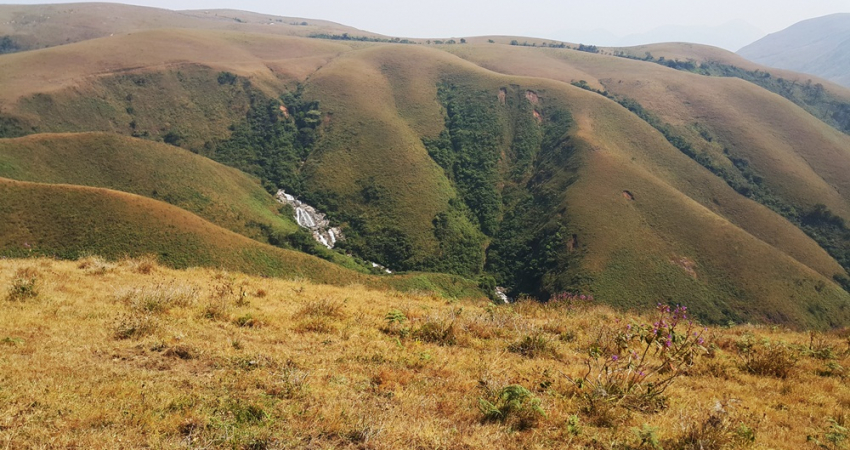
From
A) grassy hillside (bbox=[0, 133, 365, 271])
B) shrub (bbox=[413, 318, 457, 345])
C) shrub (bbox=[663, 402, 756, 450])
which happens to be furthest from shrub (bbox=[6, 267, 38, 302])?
grassy hillside (bbox=[0, 133, 365, 271])

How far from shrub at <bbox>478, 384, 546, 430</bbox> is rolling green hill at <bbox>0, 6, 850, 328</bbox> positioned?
67.1 meters

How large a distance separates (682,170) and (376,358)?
116619 mm

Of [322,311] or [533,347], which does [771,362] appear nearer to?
[533,347]

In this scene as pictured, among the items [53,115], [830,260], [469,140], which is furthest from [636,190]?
[53,115]

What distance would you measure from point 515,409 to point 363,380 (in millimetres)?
2508

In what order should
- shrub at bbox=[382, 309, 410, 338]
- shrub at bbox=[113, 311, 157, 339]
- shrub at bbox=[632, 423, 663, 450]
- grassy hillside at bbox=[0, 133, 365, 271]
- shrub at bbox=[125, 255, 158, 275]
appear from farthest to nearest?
grassy hillside at bbox=[0, 133, 365, 271] < shrub at bbox=[125, 255, 158, 275] < shrub at bbox=[382, 309, 410, 338] < shrub at bbox=[113, 311, 157, 339] < shrub at bbox=[632, 423, 663, 450]

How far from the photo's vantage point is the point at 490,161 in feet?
376

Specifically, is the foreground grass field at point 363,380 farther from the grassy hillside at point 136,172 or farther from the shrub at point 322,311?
the grassy hillside at point 136,172

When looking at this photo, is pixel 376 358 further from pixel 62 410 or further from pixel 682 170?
pixel 682 170

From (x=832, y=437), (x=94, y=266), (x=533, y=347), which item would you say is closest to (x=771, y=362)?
(x=832, y=437)

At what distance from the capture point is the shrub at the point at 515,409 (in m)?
5.86

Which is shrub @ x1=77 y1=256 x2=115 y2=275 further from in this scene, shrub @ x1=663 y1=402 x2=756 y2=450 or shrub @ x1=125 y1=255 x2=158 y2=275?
shrub @ x1=663 y1=402 x2=756 y2=450

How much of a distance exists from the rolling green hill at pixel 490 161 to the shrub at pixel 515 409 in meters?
67.1

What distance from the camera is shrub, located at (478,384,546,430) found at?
586 centimetres
